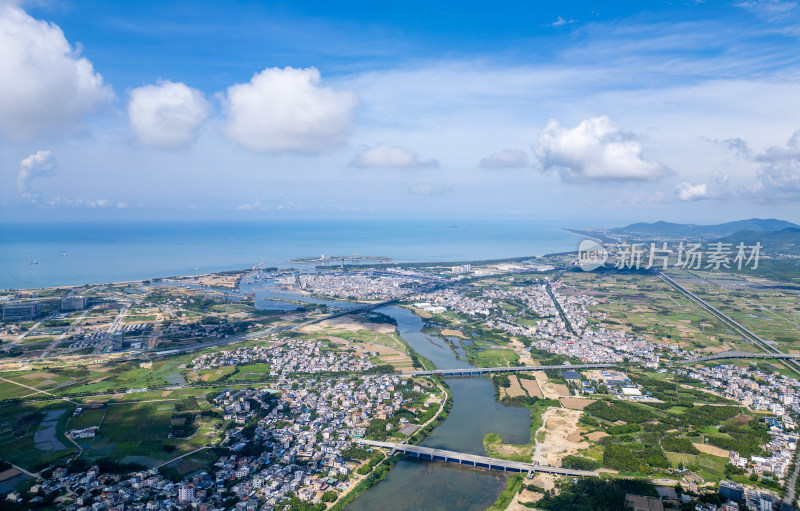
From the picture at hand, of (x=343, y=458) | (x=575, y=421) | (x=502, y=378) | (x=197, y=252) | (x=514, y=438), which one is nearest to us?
(x=343, y=458)

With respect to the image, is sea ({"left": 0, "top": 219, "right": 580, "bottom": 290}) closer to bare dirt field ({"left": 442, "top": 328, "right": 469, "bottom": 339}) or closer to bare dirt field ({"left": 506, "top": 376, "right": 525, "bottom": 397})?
bare dirt field ({"left": 442, "top": 328, "right": 469, "bottom": 339})

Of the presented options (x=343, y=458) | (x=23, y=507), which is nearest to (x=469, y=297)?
(x=343, y=458)

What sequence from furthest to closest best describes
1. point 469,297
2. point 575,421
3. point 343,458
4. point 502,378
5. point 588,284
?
point 588,284
point 469,297
point 502,378
point 575,421
point 343,458

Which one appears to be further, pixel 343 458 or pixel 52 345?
pixel 52 345

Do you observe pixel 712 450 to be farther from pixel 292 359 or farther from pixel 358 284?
pixel 358 284

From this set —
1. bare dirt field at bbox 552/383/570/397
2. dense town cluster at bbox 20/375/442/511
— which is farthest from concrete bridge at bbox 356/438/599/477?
bare dirt field at bbox 552/383/570/397

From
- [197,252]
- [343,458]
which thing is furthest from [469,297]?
[197,252]

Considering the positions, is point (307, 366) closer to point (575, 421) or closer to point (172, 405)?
point (172, 405)
